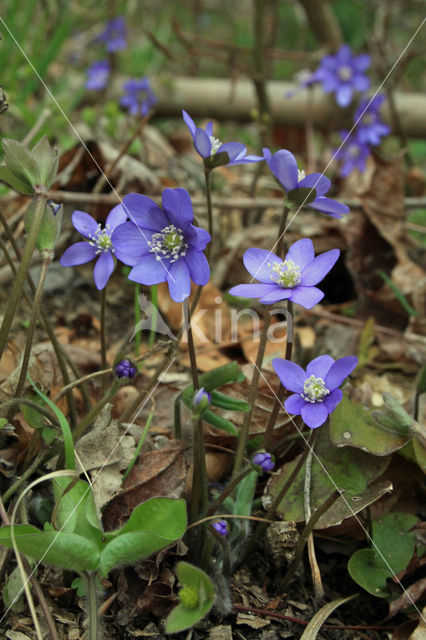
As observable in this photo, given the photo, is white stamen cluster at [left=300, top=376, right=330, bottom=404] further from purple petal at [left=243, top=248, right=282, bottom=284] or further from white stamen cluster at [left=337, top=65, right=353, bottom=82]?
white stamen cluster at [left=337, top=65, right=353, bottom=82]

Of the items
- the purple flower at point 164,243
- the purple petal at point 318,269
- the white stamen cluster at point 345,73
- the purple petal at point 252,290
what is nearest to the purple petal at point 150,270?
the purple flower at point 164,243

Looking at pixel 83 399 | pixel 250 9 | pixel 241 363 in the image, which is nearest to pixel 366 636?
pixel 83 399

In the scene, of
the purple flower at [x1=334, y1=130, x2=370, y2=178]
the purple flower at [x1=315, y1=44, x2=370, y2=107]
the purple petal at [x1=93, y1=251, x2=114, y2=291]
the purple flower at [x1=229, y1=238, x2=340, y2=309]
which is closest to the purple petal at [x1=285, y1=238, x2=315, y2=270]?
the purple flower at [x1=229, y1=238, x2=340, y2=309]

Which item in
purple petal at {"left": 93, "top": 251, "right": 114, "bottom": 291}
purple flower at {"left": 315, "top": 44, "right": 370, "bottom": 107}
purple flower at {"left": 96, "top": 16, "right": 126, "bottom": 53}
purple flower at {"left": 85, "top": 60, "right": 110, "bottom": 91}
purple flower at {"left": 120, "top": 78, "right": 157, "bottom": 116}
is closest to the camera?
purple petal at {"left": 93, "top": 251, "right": 114, "bottom": 291}

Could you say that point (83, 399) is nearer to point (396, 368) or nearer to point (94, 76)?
point (396, 368)

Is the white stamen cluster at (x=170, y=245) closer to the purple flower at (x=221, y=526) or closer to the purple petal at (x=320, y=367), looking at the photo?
the purple petal at (x=320, y=367)

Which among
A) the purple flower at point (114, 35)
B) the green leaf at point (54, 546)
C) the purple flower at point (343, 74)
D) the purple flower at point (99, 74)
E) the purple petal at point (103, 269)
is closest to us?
the green leaf at point (54, 546)

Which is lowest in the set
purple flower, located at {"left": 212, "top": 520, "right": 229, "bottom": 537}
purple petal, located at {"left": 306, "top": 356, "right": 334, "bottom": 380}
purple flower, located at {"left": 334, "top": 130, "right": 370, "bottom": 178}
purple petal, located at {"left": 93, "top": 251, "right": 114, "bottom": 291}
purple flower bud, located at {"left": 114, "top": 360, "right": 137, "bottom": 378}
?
purple flower, located at {"left": 334, "top": 130, "right": 370, "bottom": 178}
